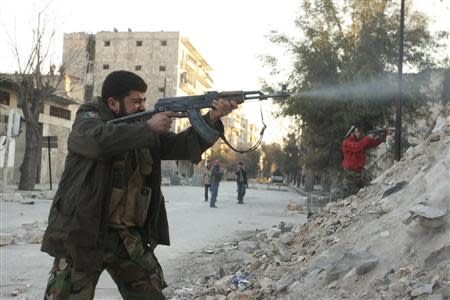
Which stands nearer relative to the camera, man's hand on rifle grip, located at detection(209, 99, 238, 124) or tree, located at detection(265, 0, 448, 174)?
man's hand on rifle grip, located at detection(209, 99, 238, 124)

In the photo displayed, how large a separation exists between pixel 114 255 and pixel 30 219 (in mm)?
8984

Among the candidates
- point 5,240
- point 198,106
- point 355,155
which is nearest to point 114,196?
point 198,106

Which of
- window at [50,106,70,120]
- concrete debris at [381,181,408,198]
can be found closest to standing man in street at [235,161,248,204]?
concrete debris at [381,181,408,198]

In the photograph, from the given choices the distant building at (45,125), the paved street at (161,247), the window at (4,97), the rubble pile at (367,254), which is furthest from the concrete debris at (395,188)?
the window at (4,97)

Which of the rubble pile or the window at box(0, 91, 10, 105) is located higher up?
the window at box(0, 91, 10, 105)

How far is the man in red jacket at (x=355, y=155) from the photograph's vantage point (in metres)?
9.45

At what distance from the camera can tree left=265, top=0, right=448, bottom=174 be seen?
1728cm

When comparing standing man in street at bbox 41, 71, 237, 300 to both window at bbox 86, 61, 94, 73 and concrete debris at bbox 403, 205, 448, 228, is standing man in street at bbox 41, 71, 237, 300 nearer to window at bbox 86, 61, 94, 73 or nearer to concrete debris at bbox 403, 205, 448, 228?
concrete debris at bbox 403, 205, 448, 228

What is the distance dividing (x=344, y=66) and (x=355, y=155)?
9117mm

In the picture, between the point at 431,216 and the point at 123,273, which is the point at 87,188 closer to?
the point at 123,273

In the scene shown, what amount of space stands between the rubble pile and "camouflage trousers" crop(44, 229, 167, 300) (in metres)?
1.50

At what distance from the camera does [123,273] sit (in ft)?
8.94

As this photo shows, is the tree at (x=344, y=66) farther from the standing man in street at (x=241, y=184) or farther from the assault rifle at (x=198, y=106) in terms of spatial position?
the assault rifle at (x=198, y=106)

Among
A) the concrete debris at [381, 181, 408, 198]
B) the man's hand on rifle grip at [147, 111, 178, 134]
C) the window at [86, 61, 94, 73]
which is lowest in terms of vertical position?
the concrete debris at [381, 181, 408, 198]
